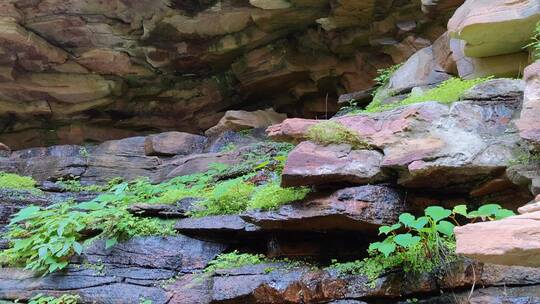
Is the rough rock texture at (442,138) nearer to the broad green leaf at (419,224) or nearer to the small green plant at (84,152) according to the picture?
the broad green leaf at (419,224)

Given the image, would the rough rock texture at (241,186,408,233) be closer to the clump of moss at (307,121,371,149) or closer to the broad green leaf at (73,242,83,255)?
the clump of moss at (307,121,371,149)

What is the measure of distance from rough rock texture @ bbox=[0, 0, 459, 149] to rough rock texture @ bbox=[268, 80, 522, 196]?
578cm

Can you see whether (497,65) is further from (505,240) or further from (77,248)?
(77,248)

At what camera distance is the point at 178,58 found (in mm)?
12531

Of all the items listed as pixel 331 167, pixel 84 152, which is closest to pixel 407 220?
pixel 331 167

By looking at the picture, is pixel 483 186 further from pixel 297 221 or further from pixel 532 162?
pixel 297 221

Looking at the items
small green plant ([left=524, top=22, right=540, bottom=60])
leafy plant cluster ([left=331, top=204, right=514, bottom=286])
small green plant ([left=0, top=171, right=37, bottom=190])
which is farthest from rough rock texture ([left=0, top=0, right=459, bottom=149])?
leafy plant cluster ([left=331, top=204, right=514, bottom=286])

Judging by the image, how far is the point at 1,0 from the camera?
35.2 feet

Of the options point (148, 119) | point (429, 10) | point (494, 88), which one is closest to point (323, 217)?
point (494, 88)

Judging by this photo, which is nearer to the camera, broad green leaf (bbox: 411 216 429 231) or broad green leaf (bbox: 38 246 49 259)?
broad green leaf (bbox: 411 216 429 231)

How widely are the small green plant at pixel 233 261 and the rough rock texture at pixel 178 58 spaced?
7.13 metres

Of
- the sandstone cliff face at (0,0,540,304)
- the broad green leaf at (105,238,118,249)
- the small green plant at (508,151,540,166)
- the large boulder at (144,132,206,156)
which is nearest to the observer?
the small green plant at (508,151,540,166)

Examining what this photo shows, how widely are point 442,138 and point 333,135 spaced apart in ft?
3.22

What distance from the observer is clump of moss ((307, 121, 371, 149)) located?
4523mm
